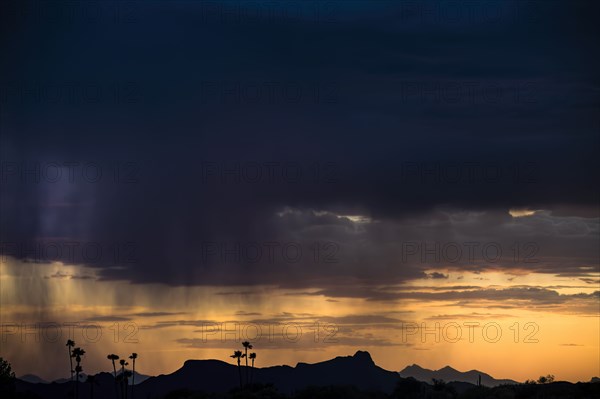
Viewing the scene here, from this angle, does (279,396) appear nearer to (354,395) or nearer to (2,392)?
(354,395)

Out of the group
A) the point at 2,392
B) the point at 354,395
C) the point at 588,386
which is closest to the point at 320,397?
the point at 354,395

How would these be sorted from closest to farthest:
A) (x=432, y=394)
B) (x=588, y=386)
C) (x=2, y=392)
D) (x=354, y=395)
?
1. (x=588, y=386)
2. (x=354, y=395)
3. (x=432, y=394)
4. (x=2, y=392)

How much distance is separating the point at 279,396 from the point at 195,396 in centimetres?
1316

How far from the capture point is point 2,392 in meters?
168

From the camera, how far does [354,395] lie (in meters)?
127

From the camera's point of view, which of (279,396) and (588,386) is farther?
(279,396)

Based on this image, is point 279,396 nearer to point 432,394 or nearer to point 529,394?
point 432,394

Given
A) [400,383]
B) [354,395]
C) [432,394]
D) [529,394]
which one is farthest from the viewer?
[400,383]

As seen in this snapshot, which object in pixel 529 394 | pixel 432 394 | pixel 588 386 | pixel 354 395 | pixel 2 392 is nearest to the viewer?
pixel 588 386

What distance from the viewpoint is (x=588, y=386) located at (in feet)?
358

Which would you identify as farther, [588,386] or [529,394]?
[529,394]

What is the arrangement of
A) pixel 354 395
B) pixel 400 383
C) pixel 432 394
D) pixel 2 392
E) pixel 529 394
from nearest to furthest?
1. pixel 529 394
2. pixel 354 395
3. pixel 432 394
4. pixel 400 383
5. pixel 2 392

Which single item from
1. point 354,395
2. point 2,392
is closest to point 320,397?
point 354,395

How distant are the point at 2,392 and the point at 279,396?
6730cm
